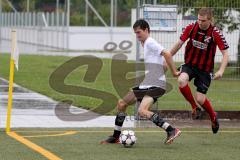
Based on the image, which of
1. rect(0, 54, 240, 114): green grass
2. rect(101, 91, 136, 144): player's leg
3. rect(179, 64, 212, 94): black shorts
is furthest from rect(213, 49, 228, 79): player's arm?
rect(0, 54, 240, 114): green grass

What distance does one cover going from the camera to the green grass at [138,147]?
10.6 metres

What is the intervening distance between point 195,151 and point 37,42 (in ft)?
174

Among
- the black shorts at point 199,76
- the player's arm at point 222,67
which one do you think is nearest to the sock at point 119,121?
the black shorts at point 199,76

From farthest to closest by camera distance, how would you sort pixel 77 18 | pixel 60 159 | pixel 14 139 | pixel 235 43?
pixel 77 18, pixel 235 43, pixel 14 139, pixel 60 159

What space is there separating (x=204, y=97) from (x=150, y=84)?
49.7 inches

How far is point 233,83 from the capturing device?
58.2 ft

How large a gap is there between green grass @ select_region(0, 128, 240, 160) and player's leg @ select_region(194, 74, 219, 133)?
1.04 feet

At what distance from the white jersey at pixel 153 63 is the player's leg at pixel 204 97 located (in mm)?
1014

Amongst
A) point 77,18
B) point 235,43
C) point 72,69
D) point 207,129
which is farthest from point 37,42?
point 207,129

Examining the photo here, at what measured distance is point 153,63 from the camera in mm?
11766

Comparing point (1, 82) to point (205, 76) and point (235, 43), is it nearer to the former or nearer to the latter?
point (235, 43)

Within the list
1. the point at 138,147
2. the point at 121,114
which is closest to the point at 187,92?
the point at 121,114

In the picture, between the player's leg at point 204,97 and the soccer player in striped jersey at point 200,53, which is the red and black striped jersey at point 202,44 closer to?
the soccer player in striped jersey at point 200,53

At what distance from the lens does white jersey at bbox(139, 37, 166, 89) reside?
11.6 metres
